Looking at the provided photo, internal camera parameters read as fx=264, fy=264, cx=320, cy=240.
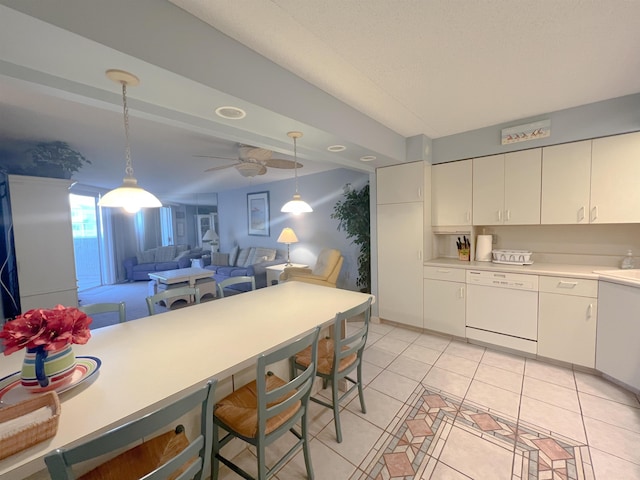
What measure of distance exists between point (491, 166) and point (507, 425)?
8.41 ft

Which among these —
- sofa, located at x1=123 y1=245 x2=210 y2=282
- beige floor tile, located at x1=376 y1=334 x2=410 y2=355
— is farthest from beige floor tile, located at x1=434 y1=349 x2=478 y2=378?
sofa, located at x1=123 y1=245 x2=210 y2=282

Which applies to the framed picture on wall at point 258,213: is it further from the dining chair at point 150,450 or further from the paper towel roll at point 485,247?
the dining chair at point 150,450

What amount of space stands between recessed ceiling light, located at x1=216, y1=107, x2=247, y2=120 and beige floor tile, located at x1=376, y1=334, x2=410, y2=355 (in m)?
2.77

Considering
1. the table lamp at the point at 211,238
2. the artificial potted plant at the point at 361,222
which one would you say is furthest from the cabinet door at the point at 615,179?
the table lamp at the point at 211,238

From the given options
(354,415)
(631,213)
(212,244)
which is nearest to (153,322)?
(354,415)

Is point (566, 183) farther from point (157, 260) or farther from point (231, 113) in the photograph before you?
point (157, 260)

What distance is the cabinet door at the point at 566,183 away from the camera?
8.51 feet

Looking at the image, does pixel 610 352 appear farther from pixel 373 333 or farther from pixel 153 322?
pixel 153 322

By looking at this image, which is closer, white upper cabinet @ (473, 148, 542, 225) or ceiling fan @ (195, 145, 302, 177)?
white upper cabinet @ (473, 148, 542, 225)

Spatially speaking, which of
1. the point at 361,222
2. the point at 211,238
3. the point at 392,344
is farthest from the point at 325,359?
the point at 211,238

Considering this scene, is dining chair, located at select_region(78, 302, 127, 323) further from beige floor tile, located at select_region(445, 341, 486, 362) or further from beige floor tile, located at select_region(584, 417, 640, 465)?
beige floor tile, located at select_region(584, 417, 640, 465)

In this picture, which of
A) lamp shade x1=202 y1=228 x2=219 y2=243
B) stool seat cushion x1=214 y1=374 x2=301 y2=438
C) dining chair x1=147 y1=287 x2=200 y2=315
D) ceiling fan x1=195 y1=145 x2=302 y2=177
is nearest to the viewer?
stool seat cushion x1=214 y1=374 x2=301 y2=438

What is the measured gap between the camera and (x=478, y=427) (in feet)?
6.13

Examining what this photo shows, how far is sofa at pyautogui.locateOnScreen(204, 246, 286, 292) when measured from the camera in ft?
18.9
